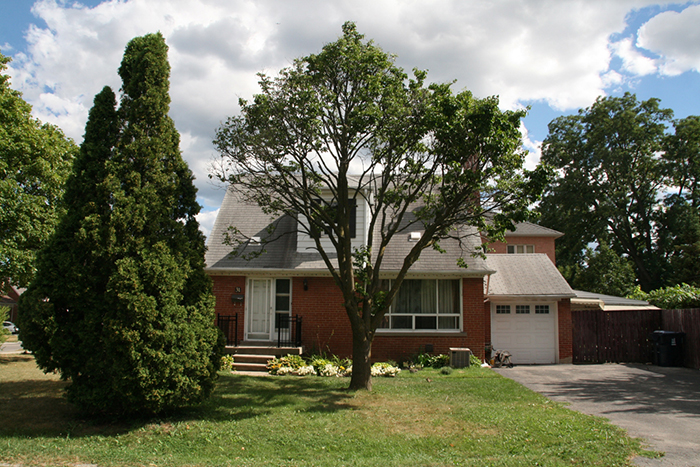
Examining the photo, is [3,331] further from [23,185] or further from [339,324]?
[339,324]

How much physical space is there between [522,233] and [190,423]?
1017 inches

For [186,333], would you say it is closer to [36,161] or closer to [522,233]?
[36,161]

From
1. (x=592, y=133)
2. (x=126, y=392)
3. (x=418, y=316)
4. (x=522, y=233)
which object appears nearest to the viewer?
(x=126, y=392)

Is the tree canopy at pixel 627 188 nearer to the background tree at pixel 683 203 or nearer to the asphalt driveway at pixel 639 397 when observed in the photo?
the background tree at pixel 683 203

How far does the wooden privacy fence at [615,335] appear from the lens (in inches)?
648

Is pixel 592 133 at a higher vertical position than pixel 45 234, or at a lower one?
higher

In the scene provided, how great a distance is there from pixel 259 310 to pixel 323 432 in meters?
8.49

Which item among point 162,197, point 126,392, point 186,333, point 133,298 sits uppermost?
point 162,197

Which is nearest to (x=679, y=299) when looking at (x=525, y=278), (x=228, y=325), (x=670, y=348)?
(x=670, y=348)

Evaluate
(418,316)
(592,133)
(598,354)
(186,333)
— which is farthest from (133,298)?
(592,133)

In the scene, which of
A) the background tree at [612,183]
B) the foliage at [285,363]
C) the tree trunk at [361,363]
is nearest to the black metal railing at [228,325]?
the foliage at [285,363]

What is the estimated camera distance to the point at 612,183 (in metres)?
37.5

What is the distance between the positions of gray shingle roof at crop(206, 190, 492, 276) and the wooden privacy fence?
14.8 feet

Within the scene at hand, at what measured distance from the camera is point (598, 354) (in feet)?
54.1
